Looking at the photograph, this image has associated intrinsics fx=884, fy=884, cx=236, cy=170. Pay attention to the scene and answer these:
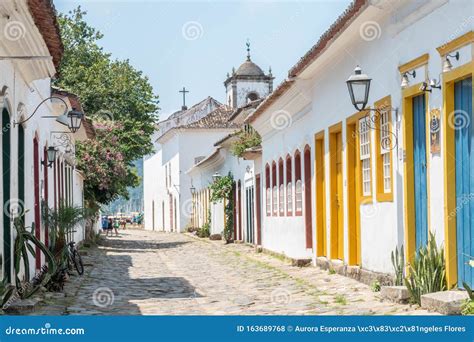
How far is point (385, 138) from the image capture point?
12406mm

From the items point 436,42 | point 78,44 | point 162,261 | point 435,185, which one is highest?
point 78,44

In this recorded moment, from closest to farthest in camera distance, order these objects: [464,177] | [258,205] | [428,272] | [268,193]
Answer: [464,177] < [428,272] < [268,193] < [258,205]

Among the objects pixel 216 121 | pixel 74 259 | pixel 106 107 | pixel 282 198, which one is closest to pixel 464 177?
pixel 74 259

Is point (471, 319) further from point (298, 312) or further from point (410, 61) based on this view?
point (410, 61)

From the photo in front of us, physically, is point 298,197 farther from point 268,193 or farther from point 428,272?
point 428,272

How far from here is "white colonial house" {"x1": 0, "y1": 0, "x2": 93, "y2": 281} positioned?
10805 mm

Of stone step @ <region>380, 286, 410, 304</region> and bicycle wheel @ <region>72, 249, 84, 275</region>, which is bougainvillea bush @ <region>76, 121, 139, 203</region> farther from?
stone step @ <region>380, 286, 410, 304</region>

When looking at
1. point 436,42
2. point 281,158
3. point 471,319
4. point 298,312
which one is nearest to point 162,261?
point 281,158

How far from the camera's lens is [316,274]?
16.0m

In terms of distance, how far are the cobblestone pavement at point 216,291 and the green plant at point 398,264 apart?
0.40m

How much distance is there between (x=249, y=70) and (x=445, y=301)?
1752 inches

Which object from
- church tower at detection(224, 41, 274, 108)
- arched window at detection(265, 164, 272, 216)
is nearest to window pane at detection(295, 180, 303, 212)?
arched window at detection(265, 164, 272, 216)

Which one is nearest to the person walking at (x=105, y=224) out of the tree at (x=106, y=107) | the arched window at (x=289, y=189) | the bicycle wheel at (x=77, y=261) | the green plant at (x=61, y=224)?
the tree at (x=106, y=107)

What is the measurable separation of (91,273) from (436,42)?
10.1 m
